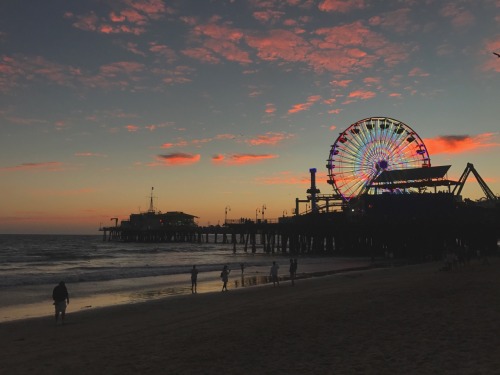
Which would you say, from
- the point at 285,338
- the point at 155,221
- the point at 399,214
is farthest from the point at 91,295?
the point at 155,221

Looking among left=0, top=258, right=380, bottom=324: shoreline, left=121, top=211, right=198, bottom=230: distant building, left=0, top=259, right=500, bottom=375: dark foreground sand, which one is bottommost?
left=0, top=258, right=380, bottom=324: shoreline

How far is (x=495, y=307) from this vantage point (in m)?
11.9

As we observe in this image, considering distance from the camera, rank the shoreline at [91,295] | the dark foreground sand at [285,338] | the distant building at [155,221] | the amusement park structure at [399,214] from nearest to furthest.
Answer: the dark foreground sand at [285,338] → the shoreline at [91,295] → the amusement park structure at [399,214] → the distant building at [155,221]

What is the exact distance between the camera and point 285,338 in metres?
9.87

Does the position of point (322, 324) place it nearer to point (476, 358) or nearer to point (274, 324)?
point (274, 324)

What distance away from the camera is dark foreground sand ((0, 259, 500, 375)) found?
773 cm

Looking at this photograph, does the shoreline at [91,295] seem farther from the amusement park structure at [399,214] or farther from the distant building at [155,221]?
the distant building at [155,221]

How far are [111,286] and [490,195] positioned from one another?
62779mm

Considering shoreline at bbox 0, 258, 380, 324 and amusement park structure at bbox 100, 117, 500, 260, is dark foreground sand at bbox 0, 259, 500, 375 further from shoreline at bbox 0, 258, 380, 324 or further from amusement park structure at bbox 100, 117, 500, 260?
amusement park structure at bbox 100, 117, 500, 260

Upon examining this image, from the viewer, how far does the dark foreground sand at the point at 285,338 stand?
7.73 meters

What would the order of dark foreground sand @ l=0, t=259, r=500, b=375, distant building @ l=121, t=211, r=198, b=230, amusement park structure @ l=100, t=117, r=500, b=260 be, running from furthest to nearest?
distant building @ l=121, t=211, r=198, b=230
amusement park structure @ l=100, t=117, r=500, b=260
dark foreground sand @ l=0, t=259, r=500, b=375

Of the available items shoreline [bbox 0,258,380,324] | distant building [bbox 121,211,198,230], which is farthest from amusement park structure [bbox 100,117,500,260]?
distant building [bbox 121,211,198,230]

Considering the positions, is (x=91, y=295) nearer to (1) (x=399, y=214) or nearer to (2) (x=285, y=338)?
(2) (x=285, y=338)

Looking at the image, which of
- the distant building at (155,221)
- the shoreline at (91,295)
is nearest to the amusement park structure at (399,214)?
the shoreline at (91,295)
